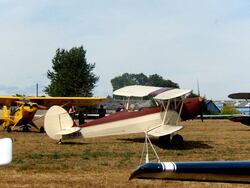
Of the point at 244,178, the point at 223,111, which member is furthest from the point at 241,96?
the point at 223,111

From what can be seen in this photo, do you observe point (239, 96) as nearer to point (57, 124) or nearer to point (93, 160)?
point (57, 124)

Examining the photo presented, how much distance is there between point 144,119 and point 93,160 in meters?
5.18

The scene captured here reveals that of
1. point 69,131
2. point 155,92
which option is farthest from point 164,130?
point 69,131

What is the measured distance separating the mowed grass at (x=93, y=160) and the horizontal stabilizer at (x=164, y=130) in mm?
353

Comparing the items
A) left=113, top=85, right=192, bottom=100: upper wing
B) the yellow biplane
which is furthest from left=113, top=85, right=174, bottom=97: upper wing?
the yellow biplane

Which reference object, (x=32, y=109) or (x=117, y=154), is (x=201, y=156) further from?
(x=32, y=109)

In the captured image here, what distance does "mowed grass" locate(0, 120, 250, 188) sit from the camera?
7672 mm

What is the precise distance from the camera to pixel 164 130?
49.0 feet

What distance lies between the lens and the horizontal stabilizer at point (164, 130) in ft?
47.3

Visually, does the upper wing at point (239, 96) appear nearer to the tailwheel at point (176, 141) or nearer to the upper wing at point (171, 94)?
the upper wing at point (171, 94)

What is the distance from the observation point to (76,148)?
13.5 metres

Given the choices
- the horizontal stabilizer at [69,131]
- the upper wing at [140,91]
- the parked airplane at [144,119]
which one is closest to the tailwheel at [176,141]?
the parked airplane at [144,119]

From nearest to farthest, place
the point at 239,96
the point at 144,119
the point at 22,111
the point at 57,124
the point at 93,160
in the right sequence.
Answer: the point at 93,160 < the point at 57,124 < the point at 144,119 < the point at 22,111 < the point at 239,96

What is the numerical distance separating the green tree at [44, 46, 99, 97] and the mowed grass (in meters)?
48.5
